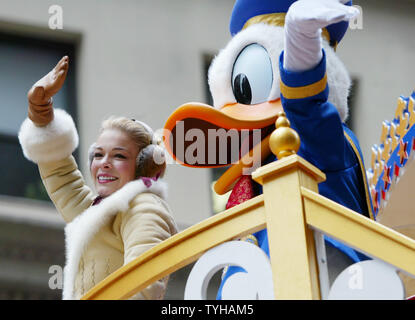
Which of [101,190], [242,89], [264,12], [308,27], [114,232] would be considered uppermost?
[264,12]

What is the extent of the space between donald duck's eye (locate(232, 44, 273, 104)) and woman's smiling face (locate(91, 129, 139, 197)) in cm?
35

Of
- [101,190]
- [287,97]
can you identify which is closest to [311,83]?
[287,97]

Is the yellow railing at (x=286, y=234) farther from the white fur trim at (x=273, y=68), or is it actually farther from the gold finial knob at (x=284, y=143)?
the white fur trim at (x=273, y=68)

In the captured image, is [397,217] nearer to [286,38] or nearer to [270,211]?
[286,38]

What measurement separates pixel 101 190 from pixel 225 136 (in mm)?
383

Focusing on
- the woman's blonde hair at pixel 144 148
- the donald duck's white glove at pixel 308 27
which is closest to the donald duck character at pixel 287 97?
the donald duck's white glove at pixel 308 27

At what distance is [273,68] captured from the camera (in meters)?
2.83

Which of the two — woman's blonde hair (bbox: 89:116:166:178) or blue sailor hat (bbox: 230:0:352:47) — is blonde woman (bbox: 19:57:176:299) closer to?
woman's blonde hair (bbox: 89:116:166:178)

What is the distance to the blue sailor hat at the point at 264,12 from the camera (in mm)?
2963

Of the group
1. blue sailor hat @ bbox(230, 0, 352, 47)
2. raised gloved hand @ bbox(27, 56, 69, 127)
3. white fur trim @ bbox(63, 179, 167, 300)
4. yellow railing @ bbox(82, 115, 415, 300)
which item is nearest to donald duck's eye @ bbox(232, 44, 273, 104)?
blue sailor hat @ bbox(230, 0, 352, 47)

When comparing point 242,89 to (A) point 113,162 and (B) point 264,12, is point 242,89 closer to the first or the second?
(B) point 264,12

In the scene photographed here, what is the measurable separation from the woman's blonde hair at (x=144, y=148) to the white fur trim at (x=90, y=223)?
4.8 inches

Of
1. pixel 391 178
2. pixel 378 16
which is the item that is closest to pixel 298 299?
pixel 391 178
